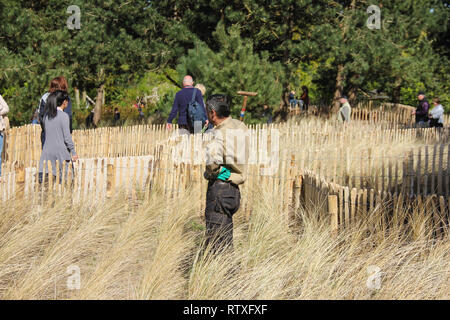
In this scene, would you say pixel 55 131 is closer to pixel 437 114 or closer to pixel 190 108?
pixel 190 108

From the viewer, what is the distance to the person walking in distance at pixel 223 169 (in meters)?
3.88

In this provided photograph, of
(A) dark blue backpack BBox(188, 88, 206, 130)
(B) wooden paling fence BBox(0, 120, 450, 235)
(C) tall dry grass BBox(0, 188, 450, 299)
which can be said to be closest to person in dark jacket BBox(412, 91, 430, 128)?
(B) wooden paling fence BBox(0, 120, 450, 235)

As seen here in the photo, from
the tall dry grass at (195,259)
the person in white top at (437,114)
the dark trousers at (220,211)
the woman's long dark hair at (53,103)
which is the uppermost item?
the person in white top at (437,114)

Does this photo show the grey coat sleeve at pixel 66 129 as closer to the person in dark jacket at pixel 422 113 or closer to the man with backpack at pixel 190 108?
the man with backpack at pixel 190 108

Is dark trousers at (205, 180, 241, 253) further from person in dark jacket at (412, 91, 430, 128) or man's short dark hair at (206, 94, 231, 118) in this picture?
person in dark jacket at (412, 91, 430, 128)

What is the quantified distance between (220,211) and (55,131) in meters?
2.63

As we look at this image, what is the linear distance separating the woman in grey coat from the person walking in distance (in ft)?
7.94

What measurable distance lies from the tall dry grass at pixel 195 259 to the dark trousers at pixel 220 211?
0.44 feet

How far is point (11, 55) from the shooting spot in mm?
12125

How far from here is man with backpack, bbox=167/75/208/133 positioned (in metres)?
8.10

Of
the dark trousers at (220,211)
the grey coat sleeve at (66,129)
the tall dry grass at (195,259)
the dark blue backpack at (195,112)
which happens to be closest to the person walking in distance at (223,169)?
the dark trousers at (220,211)

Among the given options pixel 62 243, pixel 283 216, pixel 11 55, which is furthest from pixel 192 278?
pixel 11 55

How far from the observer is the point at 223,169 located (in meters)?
4.02
